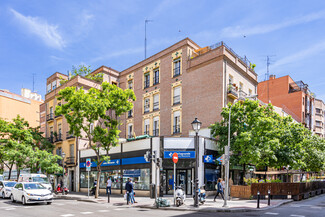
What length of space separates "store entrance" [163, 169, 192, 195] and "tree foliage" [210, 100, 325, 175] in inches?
158

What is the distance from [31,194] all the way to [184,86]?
17.3m

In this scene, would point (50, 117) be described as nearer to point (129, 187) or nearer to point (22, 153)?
point (22, 153)

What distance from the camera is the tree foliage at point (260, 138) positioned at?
21984 mm

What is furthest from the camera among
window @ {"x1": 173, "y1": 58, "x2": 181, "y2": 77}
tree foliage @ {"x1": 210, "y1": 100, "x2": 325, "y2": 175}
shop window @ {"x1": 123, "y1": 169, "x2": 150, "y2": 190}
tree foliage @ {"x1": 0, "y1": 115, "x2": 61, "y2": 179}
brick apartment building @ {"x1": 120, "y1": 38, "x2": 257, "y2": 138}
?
tree foliage @ {"x1": 0, "y1": 115, "x2": 61, "y2": 179}

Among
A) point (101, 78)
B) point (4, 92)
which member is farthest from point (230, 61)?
point (4, 92)

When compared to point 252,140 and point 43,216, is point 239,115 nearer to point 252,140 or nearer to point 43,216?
point 252,140

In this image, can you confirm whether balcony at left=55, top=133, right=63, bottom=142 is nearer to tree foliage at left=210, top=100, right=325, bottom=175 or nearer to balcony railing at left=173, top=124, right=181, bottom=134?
balcony railing at left=173, top=124, right=181, bottom=134

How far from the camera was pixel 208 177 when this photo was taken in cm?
2338

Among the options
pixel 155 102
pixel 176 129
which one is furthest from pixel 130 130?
pixel 176 129

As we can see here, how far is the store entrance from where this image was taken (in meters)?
23.3

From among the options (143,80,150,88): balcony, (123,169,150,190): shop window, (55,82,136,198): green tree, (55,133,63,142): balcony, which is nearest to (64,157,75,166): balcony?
(55,133,63,142): balcony

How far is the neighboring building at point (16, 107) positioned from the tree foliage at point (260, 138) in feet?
138

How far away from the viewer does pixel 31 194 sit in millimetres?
16953

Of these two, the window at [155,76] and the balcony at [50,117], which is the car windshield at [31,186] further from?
the balcony at [50,117]
